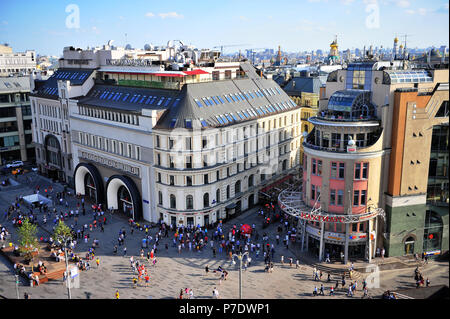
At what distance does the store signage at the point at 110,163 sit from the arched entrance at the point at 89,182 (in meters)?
1.90

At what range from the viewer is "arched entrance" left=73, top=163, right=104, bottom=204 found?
84.1 m

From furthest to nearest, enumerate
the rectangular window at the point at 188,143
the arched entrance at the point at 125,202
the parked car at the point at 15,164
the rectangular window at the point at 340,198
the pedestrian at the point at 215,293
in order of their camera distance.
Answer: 1. the parked car at the point at 15,164
2. the arched entrance at the point at 125,202
3. the rectangular window at the point at 188,143
4. the rectangular window at the point at 340,198
5. the pedestrian at the point at 215,293

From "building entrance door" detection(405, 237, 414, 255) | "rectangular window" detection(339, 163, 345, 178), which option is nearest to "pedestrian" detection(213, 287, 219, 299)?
"rectangular window" detection(339, 163, 345, 178)

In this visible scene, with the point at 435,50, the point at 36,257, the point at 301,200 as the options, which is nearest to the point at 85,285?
the point at 36,257

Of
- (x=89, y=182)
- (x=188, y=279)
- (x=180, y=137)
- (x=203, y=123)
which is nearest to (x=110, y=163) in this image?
(x=89, y=182)

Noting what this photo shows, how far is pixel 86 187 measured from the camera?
9044cm

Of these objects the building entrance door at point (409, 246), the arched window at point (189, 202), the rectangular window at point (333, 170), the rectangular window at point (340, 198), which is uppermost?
the rectangular window at point (333, 170)

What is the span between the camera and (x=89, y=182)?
89.1 meters

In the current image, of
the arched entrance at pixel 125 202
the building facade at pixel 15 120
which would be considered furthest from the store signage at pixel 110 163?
the building facade at pixel 15 120

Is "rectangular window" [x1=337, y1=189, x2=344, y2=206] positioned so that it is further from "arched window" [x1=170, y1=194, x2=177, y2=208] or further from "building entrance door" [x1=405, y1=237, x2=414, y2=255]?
"arched window" [x1=170, y1=194, x2=177, y2=208]

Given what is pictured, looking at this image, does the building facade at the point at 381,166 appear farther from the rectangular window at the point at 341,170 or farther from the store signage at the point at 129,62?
the store signage at the point at 129,62

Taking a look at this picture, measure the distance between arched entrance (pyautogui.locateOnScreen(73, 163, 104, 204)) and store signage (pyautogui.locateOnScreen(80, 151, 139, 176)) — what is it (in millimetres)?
1902

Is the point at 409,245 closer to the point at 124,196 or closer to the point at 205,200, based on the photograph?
the point at 205,200

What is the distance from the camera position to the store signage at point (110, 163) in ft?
253
